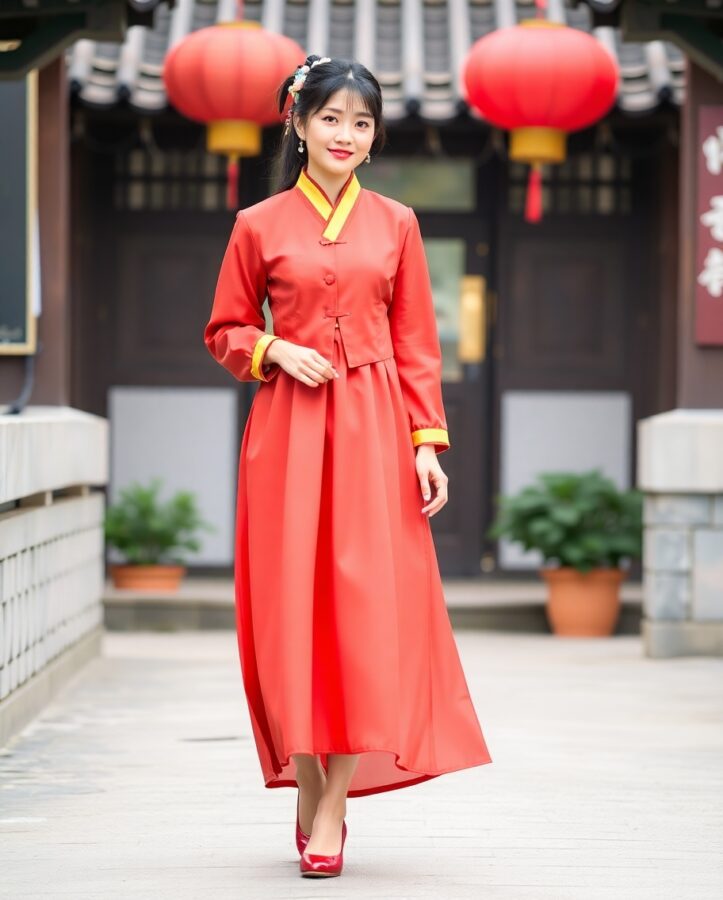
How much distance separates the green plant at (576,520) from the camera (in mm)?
9680

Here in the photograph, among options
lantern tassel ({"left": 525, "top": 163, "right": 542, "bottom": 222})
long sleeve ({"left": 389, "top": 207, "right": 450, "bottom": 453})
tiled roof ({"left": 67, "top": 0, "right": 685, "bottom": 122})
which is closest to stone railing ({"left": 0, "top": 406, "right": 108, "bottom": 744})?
long sleeve ({"left": 389, "top": 207, "right": 450, "bottom": 453})

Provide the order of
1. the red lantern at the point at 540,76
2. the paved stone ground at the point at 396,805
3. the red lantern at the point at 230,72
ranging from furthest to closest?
the red lantern at the point at 230,72 < the red lantern at the point at 540,76 < the paved stone ground at the point at 396,805

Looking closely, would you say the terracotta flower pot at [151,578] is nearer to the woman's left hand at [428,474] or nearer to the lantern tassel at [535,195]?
the lantern tassel at [535,195]

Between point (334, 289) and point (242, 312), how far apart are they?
0.24 metres

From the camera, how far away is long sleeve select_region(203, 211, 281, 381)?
4.02m

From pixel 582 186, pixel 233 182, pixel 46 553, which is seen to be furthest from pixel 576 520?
pixel 46 553

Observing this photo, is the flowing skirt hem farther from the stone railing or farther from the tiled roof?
the tiled roof

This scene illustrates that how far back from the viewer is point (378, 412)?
4.05 metres

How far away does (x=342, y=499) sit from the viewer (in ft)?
13.0

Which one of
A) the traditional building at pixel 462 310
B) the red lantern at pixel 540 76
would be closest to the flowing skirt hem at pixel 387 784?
the red lantern at pixel 540 76

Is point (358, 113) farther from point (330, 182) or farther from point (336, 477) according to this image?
point (336, 477)

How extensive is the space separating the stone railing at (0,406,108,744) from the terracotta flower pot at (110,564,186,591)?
1.82 m

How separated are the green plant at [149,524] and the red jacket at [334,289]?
240 inches

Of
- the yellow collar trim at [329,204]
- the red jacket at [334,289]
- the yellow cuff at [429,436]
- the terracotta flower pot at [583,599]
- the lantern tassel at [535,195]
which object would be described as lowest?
the terracotta flower pot at [583,599]
